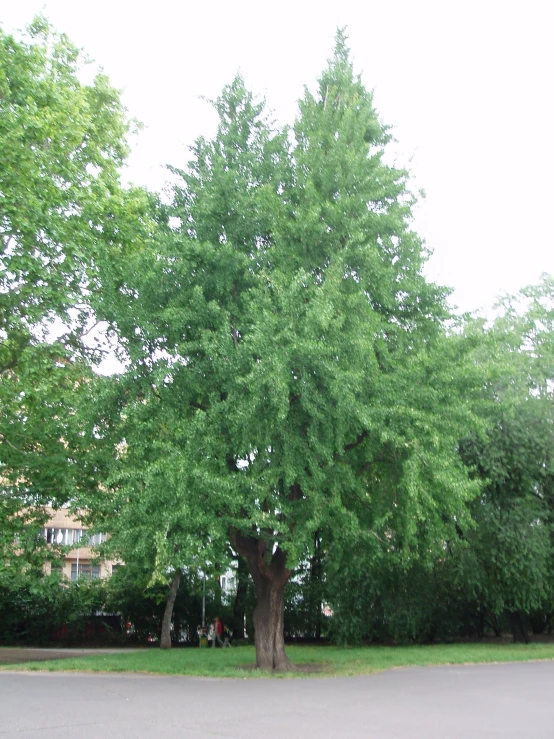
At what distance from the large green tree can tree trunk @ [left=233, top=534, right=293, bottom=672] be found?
1.5 inches

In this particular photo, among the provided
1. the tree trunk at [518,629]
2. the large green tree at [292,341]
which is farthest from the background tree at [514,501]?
the large green tree at [292,341]

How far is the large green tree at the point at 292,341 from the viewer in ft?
43.6

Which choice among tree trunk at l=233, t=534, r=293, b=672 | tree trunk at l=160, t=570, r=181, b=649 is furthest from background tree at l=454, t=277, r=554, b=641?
tree trunk at l=160, t=570, r=181, b=649

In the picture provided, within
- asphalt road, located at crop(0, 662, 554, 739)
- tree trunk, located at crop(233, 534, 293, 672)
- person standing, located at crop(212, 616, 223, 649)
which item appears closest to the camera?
asphalt road, located at crop(0, 662, 554, 739)

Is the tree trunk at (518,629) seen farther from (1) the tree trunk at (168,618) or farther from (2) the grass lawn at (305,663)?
(1) the tree trunk at (168,618)

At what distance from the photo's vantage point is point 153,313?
49.9ft

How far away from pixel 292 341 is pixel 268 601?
283 inches

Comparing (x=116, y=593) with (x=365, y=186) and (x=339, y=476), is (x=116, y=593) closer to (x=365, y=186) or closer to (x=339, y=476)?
(x=339, y=476)

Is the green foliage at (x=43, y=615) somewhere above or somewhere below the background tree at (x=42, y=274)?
below

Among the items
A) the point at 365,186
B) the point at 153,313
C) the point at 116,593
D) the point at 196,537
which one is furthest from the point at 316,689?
the point at 116,593

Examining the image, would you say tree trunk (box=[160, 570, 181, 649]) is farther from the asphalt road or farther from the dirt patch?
the asphalt road

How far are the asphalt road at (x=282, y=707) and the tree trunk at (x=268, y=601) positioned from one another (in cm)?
215

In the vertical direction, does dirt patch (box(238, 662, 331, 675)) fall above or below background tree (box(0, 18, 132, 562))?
below

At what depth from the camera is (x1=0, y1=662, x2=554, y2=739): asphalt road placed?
309 inches
